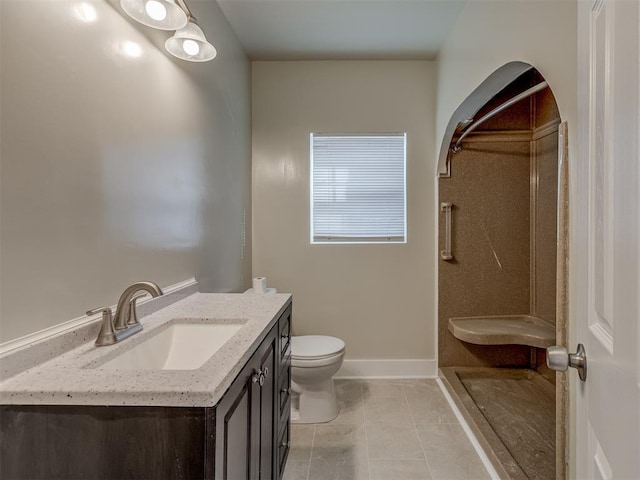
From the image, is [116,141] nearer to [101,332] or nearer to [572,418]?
[101,332]

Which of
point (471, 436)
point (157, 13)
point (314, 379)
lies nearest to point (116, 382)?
point (157, 13)

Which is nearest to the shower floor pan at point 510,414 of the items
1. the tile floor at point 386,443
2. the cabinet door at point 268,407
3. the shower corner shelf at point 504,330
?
the tile floor at point 386,443

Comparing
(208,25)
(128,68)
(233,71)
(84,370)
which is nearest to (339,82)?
(233,71)

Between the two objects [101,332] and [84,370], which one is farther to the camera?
[101,332]

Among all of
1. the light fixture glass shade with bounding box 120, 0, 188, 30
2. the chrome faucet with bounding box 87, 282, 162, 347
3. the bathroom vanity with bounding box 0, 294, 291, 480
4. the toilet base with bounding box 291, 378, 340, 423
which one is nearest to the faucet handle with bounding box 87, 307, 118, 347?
the chrome faucet with bounding box 87, 282, 162, 347

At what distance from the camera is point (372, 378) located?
280 centimetres

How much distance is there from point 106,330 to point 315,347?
56.0 inches

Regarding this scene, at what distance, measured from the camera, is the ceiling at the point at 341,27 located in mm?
2088

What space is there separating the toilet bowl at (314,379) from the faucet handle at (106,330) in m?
1.25

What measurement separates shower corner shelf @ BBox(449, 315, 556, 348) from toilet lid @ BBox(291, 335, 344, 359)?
1.00m

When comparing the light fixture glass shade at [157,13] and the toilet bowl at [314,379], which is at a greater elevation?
the light fixture glass shade at [157,13]

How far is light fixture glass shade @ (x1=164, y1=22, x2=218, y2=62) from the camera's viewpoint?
130cm

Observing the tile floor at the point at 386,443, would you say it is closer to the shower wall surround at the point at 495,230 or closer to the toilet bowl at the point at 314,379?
the toilet bowl at the point at 314,379

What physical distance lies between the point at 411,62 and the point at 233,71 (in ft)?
4.78
